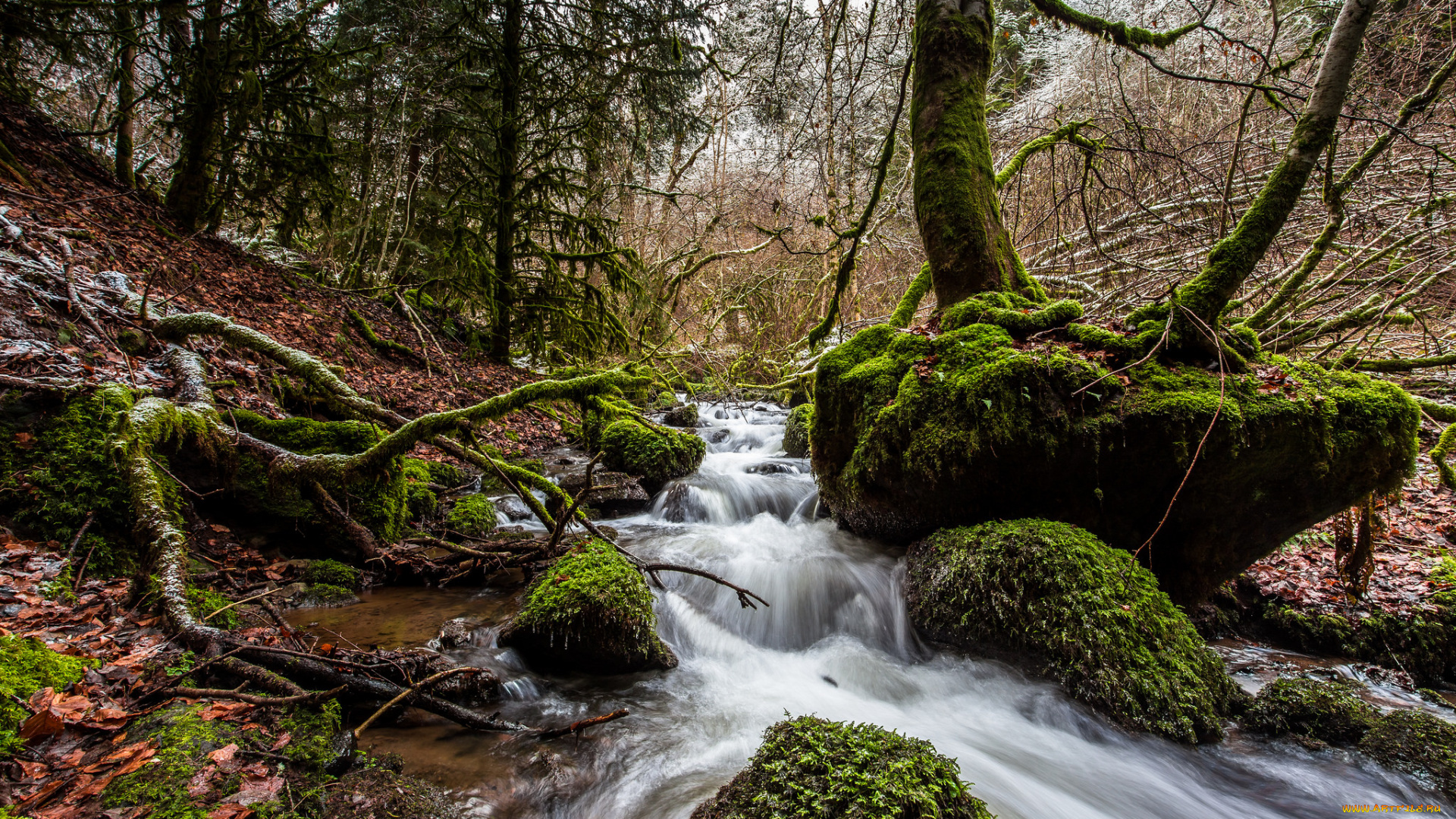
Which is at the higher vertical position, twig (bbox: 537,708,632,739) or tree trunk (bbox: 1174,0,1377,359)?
tree trunk (bbox: 1174,0,1377,359)

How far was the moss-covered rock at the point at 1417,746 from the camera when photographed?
8.35 feet

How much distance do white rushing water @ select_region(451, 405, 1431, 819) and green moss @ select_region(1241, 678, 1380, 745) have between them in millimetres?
109

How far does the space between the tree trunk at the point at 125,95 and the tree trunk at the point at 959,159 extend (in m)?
6.96

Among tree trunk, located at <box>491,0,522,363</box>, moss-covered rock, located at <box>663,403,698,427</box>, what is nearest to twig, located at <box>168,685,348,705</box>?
tree trunk, located at <box>491,0,522,363</box>

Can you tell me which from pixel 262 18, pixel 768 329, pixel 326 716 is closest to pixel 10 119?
pixel 262 18

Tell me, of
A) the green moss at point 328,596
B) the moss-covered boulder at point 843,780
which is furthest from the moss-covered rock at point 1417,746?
the green moss at point 328,596

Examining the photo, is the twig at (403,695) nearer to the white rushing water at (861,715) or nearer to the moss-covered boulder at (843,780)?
the white rushing water at (861,715)

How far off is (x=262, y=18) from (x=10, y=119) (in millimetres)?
3214

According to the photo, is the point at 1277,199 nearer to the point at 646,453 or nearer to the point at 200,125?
the point at 646,453

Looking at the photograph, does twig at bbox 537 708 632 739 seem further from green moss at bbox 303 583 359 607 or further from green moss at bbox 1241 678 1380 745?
green moss at bbox 1241 678 1380 745

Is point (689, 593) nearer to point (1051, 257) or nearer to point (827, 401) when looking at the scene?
point (827, 401)

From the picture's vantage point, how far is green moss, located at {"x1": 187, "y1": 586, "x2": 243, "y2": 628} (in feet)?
7.64

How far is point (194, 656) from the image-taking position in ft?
6.86

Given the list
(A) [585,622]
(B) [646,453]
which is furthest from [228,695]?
(B) [646,453]
